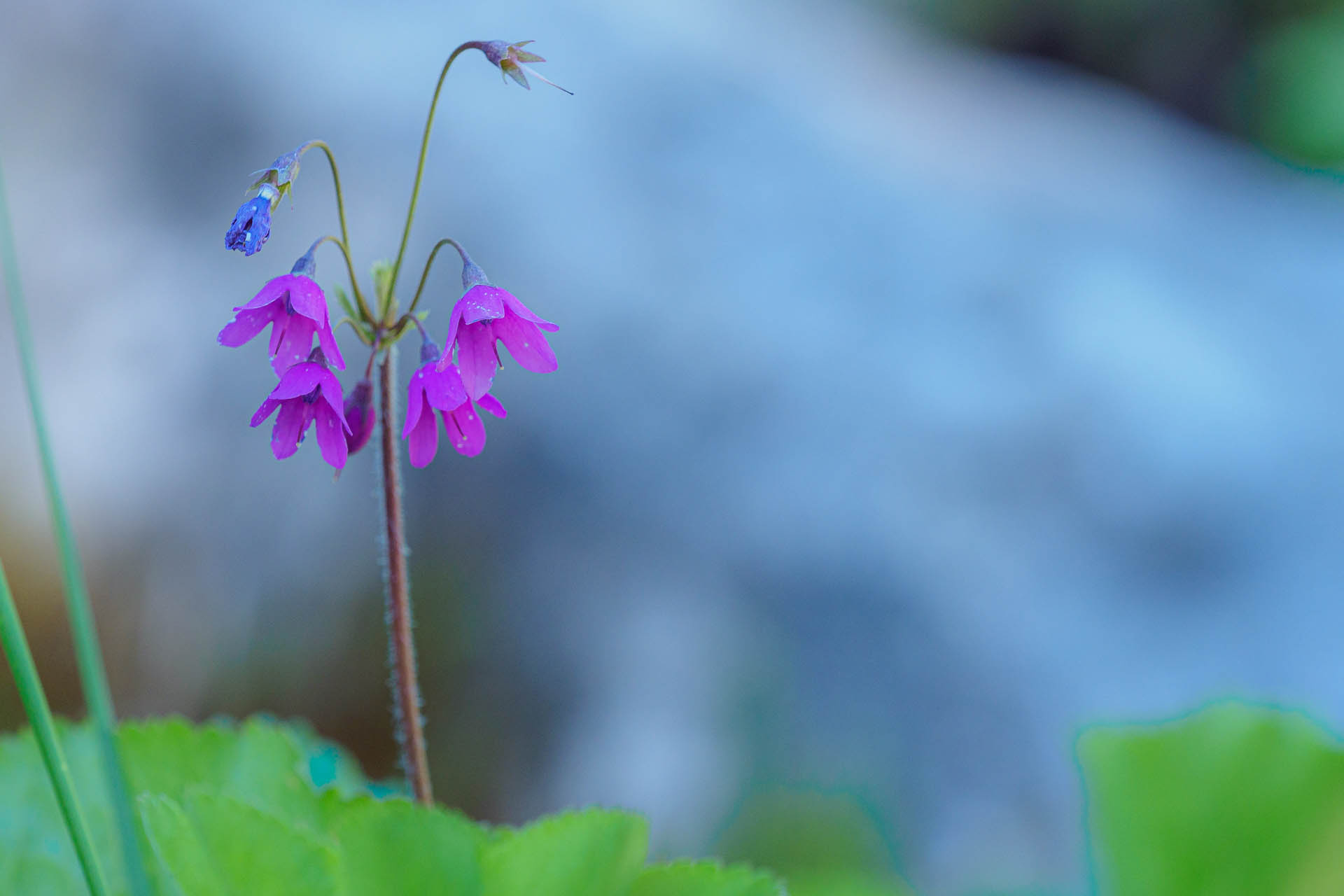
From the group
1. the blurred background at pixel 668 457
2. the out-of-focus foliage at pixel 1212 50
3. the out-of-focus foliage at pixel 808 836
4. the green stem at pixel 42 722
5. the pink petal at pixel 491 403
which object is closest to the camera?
the green stem at pixel 42 722

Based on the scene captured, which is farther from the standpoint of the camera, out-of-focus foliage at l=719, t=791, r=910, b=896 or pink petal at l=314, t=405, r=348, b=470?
out-of-focus foliage at l=719, t=791, r=910, b=896

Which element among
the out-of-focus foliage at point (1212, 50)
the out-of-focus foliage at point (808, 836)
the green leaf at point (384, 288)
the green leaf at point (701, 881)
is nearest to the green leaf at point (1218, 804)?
the green leaf at point (701, 881)

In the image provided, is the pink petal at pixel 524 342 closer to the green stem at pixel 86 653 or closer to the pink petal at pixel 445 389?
the pink petal at pixel 445 389

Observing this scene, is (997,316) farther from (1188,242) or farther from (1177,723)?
(1177,723)

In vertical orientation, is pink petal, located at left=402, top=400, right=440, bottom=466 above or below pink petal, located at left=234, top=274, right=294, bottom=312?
below

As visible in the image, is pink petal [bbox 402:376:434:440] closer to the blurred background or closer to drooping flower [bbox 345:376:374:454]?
drooping flower [bbox 345:376:374:454]

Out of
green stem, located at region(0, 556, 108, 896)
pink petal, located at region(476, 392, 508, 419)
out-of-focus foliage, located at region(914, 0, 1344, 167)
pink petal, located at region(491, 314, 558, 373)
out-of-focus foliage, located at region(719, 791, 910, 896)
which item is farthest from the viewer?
out-of-focus foliage, located at region(914, 0, 1344, 167)

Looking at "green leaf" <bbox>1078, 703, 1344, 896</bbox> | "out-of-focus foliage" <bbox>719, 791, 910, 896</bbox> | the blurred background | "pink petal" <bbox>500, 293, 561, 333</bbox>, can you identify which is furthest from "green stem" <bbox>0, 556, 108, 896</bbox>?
the blurred background
